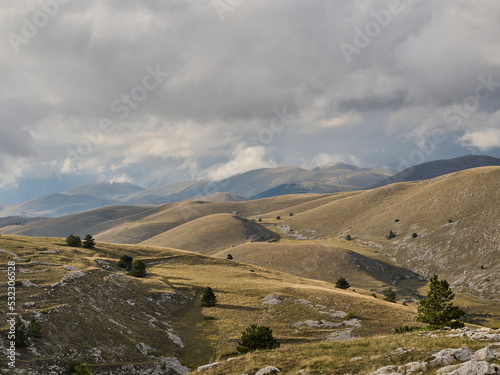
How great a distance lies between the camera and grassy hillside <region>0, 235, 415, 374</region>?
28734 mm

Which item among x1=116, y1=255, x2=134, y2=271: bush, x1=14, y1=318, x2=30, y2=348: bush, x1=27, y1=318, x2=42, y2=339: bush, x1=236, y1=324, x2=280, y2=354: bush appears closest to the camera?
x1=14, y1=318, x2=30, y2=348: bush

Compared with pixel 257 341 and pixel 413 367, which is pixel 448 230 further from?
pixel 413 367

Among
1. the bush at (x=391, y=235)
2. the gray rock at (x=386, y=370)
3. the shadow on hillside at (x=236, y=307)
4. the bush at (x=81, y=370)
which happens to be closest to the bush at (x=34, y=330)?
the bush at (x=81, y=370)

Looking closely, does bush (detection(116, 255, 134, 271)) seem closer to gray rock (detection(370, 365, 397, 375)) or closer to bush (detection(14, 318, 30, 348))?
bush (detection(14, 318, 30, 348))

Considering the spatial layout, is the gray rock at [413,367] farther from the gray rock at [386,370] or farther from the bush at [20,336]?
the bush at [20,336]

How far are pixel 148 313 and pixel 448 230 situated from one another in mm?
143904

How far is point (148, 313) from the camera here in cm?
4234

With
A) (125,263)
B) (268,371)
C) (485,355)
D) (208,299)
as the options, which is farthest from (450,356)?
(125,263)

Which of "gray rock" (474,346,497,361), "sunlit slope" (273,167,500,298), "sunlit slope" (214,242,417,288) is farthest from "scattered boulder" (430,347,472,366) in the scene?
"sunlit slope" (273,167,500,298)

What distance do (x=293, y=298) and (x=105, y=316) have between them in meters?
29.8

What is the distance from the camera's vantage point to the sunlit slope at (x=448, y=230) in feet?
370

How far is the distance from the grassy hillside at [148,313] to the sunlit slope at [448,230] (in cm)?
9045

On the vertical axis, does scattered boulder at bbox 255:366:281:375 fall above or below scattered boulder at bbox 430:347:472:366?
below

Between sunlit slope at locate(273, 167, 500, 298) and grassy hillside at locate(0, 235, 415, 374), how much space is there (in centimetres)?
9045
